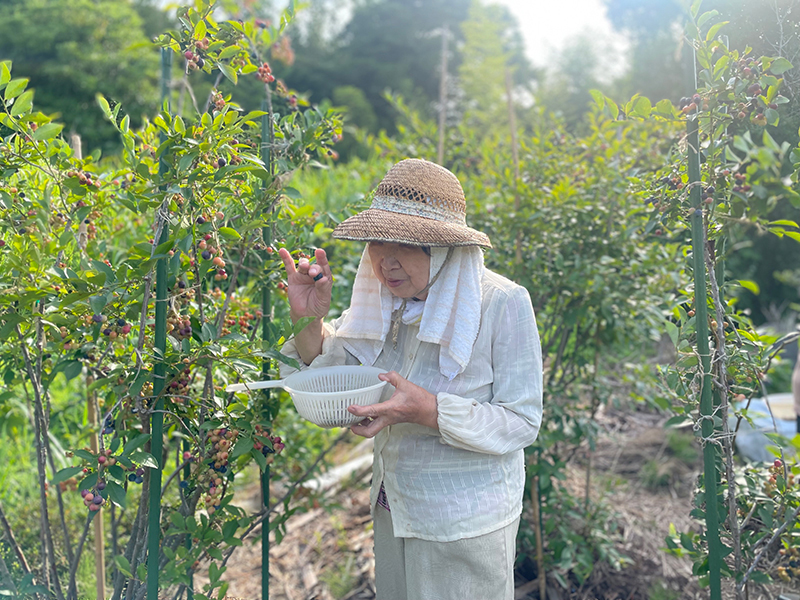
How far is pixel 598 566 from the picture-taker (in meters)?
2.47

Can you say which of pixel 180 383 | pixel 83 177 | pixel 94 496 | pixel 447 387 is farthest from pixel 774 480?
pixel 83 177

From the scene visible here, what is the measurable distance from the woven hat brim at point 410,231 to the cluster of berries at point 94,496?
2.44ft

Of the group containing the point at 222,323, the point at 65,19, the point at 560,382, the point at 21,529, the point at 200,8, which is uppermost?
the point at 65,19

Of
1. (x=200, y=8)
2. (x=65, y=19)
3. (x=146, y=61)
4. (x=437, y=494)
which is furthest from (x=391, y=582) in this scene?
(x=65, y=19)

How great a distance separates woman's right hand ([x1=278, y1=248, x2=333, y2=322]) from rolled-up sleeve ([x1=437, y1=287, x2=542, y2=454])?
39 centimetres

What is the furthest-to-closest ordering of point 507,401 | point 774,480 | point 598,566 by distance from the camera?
point 598,566 → point 774,480 → point 507,401

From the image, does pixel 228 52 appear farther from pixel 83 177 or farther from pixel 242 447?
pixel 242 447

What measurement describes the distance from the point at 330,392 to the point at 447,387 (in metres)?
0.27

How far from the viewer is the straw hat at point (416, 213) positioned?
1306mm

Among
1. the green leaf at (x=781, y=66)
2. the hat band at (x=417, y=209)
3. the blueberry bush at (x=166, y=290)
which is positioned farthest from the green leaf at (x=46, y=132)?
the green leaf at (x=781, y=66)

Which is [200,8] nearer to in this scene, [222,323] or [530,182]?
[222,323]

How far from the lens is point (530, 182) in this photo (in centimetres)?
262

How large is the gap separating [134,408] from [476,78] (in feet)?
44.7

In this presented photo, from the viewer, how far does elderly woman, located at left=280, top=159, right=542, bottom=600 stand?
4.29 feet
